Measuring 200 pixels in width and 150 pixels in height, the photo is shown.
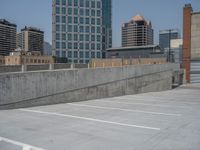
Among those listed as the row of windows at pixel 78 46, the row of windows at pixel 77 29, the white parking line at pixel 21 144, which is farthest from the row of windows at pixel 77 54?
the white parking line at pixel 21 144

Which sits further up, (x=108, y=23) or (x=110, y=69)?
(x=108, y=23)

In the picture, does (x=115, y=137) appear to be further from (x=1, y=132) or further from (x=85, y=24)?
(x=85, y=24)

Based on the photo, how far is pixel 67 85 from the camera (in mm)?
20250

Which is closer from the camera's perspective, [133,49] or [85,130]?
[85,130]

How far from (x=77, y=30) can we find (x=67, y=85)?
12496 centimetres

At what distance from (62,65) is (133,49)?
283 feet

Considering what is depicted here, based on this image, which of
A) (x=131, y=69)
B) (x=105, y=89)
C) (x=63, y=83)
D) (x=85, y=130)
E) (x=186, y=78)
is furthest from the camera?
(x=186, y=78)

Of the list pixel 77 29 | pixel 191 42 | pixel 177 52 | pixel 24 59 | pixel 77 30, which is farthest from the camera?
pixel 77 30

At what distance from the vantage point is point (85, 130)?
10.6 m

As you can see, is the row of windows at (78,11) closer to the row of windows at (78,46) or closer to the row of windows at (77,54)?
the row of windows at (78,46)

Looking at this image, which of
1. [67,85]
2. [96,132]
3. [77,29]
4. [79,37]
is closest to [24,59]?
[67,85]

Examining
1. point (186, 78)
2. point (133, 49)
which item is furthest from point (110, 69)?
point (133, 49)

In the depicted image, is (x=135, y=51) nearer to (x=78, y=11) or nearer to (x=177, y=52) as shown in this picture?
(x=177, y=52)

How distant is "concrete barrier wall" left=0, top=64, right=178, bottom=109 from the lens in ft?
52.4
